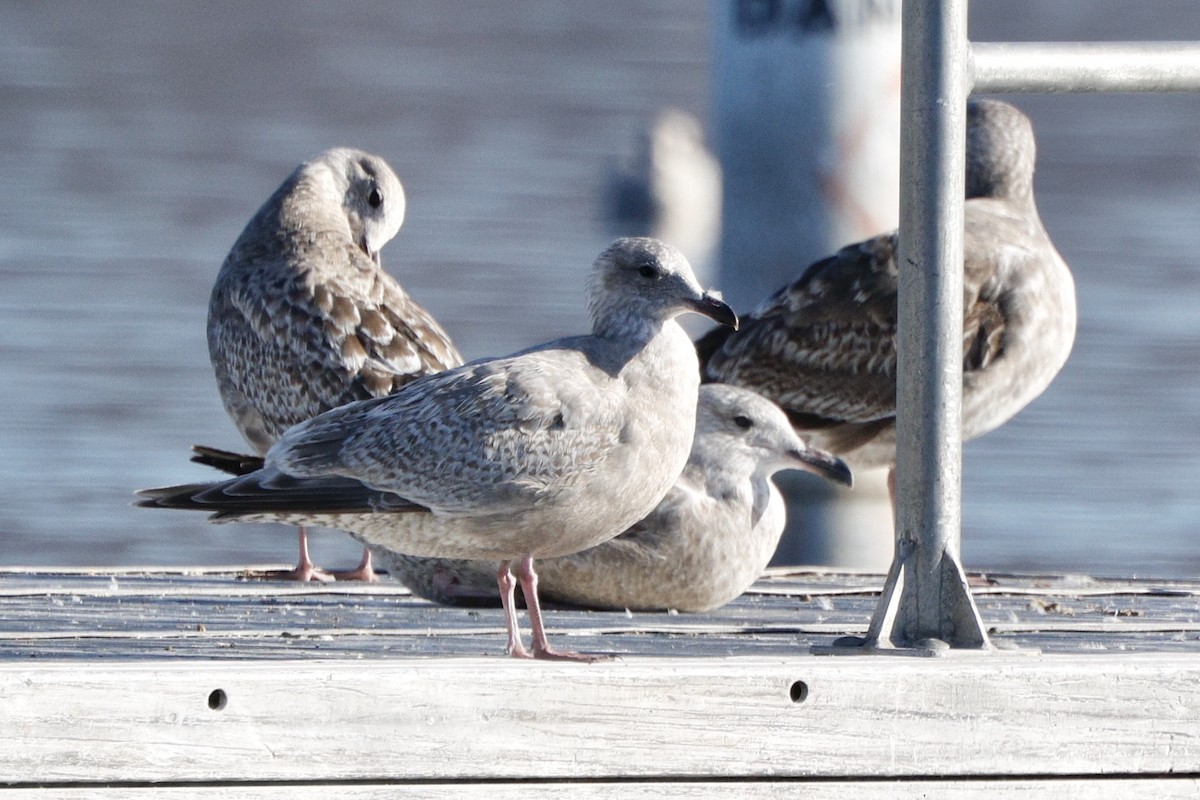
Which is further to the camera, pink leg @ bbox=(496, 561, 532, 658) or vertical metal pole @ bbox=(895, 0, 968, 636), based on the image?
pink leg @ bbox=(496, 561, 532, 658)

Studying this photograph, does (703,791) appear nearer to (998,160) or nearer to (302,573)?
(302,573)

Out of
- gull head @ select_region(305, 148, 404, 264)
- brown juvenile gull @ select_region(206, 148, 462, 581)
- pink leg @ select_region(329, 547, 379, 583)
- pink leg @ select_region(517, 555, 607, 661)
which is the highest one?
gull head @ select_region(305, 148, 404, 264)

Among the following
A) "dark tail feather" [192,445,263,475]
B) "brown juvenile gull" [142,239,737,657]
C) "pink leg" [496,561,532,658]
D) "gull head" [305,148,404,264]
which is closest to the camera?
"pink leg" [496,561,532,658]

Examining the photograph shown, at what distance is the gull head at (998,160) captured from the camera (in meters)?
7.59

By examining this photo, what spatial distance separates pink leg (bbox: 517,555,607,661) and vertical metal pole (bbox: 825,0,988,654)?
517 mm

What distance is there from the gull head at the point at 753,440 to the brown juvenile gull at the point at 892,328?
1.49 meters

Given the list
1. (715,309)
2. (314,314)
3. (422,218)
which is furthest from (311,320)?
(422,218)

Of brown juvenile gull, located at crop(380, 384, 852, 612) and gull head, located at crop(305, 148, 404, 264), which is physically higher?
gull head, located at crop(305, 148, 404, 264)

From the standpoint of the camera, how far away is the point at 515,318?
1527cm

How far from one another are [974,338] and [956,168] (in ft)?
10.6

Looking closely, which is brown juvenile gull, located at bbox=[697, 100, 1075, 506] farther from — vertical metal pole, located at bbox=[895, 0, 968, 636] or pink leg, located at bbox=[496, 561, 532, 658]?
vertical metal pole, located at bbox=[895, 0, 968, 636]

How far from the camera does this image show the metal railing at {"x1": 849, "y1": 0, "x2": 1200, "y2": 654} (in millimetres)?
3777

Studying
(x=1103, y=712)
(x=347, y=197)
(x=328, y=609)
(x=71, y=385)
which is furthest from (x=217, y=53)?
(x=1103, y=712)

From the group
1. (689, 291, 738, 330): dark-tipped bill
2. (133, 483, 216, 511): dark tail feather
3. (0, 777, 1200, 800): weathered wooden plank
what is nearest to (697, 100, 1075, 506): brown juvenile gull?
(689, 291, 738, 330): dark-tipped bill
